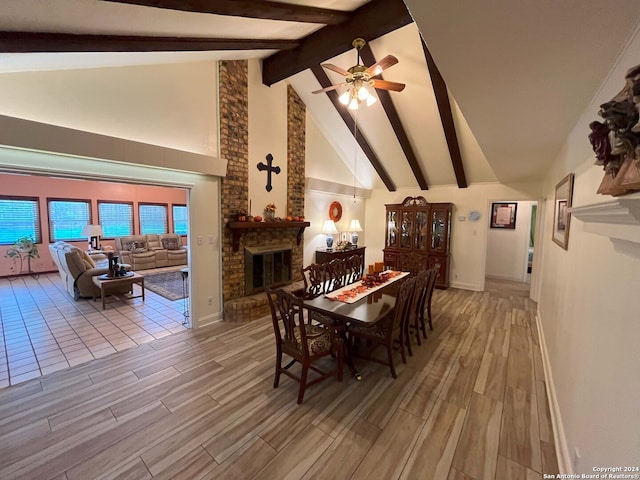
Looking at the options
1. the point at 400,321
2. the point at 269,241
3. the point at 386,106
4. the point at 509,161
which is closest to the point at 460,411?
the point at 400,321

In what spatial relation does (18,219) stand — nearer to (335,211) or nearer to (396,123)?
(335,211)

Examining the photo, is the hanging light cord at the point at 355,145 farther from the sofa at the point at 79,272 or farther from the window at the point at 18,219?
the window at the point at 18,219

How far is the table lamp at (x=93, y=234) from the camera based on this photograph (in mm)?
6637

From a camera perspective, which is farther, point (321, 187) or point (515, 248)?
point (515, 248)

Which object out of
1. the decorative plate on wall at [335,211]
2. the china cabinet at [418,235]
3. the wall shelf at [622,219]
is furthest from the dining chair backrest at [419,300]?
the decorative plate on wall at [335,211]

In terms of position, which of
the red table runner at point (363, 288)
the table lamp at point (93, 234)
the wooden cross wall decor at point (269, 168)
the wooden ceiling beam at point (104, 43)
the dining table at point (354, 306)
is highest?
the wooden ceiling beam at point (104, 43)

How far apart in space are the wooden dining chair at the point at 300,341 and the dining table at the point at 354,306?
6.3 inches

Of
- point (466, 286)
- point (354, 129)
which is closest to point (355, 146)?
point (354, 129)

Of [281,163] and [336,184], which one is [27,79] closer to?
[281,163]

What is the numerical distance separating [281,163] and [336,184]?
64.7 inches

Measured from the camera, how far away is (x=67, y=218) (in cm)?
733

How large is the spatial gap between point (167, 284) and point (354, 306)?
5.21m

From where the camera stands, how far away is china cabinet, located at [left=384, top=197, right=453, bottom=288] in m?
6.01

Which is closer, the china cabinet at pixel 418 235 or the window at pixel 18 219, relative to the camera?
the china cabinet at pixel 418 235
